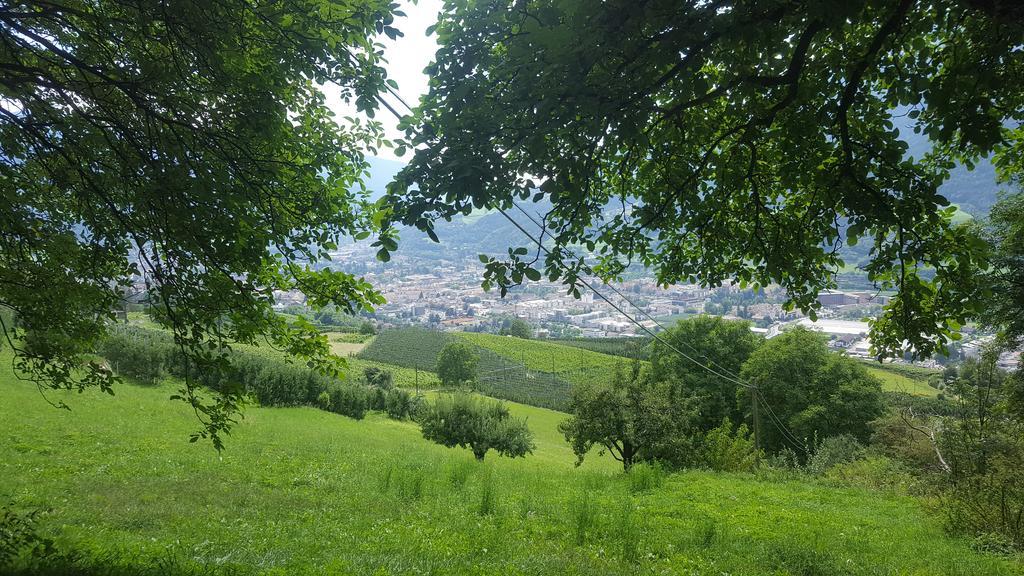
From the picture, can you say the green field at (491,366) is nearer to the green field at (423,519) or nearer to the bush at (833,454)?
the bush at (833,454)

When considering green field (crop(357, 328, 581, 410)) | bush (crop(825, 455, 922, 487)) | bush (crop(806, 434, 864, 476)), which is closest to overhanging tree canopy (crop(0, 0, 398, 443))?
bush (crop(825, 455, 922, 487))

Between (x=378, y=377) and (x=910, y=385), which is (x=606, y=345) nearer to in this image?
(x=910, y=385)

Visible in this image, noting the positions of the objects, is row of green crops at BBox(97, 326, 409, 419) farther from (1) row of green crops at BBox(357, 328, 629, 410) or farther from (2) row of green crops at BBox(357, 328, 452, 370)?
(2) row of green crops at BBox(357, 328, 452, 370)

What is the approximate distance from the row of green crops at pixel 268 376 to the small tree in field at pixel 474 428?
1126 centimetres

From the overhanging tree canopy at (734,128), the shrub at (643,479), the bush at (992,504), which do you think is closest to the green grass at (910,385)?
the shrub at (643,479)

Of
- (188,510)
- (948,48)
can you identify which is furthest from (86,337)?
(948,48)

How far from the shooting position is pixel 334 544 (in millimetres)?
6523

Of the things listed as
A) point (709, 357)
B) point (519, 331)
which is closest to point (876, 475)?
point (709, 357)

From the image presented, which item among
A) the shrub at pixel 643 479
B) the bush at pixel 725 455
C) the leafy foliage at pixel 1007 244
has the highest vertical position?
the leafy foliage at pixel 1007 244

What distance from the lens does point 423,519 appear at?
809 cm

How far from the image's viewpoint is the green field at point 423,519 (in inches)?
234

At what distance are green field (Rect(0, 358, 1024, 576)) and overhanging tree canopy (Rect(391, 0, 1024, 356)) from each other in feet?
12.3

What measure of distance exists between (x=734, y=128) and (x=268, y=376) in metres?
43.1

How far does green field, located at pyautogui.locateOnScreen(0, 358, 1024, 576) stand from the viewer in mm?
5949
